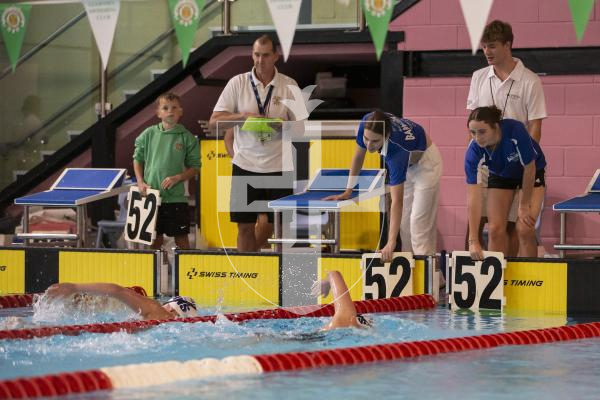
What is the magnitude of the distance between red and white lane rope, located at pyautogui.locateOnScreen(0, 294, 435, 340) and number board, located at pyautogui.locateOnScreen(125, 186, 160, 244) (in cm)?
189

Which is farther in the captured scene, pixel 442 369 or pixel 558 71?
pixel 558 71

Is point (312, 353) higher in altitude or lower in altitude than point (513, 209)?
lower

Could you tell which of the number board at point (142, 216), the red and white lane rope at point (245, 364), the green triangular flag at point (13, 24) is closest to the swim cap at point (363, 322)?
the red and white lane rope at point (245, 364)

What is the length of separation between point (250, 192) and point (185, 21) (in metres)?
1.32

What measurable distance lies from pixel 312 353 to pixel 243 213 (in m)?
3.29

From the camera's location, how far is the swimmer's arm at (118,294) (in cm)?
591

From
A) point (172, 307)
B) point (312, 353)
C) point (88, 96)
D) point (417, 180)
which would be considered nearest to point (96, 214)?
point (88, 96)

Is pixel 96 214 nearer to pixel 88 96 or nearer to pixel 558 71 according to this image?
pixel 88 96

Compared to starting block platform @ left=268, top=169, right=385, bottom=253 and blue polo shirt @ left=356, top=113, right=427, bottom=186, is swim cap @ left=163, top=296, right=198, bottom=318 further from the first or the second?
starting block platform @ left=268, top=169, right=385, bottom=253

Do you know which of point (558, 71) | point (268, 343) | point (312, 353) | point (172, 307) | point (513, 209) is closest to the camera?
point (312, 353)

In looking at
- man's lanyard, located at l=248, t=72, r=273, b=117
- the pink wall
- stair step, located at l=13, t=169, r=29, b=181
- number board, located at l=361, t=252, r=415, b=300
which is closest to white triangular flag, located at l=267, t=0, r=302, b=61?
man's lanyard, located at l=248, t=72, r=273, b=117

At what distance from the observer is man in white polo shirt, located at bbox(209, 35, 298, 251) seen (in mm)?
8242

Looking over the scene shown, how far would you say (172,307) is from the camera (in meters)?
6.24

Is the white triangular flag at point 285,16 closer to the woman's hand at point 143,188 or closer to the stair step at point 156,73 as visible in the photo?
the woman's hand at point 143,188
